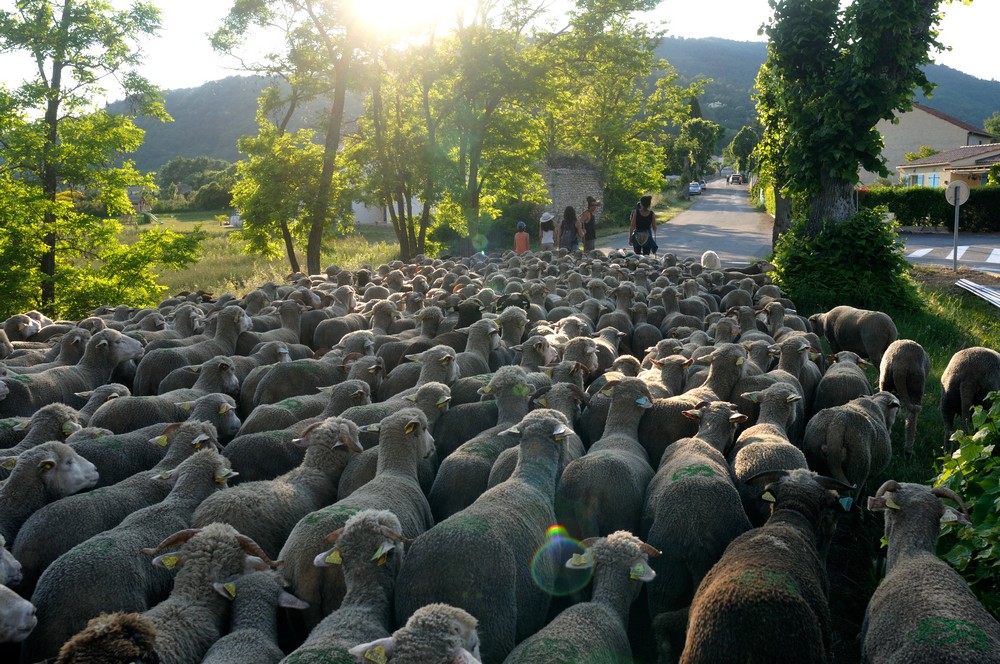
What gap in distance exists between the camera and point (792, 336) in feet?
24.6

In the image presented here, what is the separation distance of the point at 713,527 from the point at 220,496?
9.89 ft

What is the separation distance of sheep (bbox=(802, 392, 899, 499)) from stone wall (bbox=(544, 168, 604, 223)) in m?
43.2

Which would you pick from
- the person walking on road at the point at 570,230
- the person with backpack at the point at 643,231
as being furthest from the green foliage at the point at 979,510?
the person walking on road at the point at 570,230

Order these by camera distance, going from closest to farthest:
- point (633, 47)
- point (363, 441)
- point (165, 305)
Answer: point (363, 441)
point (165, 305)
point (633, 47)

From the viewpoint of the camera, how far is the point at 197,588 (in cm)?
357

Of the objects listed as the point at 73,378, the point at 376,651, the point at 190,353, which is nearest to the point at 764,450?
the point at 376,651

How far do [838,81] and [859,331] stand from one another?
631 cm

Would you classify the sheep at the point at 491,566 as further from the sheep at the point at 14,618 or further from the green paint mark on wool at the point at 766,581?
the sheep at the point at 14,618

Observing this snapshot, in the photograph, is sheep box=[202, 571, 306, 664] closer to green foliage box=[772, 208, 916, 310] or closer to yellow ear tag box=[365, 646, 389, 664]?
yellow ear tag box=[365, 646, 389, 664]

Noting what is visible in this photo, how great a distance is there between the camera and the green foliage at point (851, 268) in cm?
1310

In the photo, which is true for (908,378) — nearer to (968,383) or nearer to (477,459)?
(968,383)

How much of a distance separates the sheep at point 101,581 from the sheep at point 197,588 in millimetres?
122

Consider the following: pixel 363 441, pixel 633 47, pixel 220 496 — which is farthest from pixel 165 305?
pixel 633 47

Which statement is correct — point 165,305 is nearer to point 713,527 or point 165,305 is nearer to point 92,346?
point 92,346
